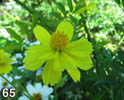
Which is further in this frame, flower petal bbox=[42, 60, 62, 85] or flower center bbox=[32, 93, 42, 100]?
flower center bbox=[32, 93, 42, 100]

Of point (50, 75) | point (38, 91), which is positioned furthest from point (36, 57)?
point (38, 91)

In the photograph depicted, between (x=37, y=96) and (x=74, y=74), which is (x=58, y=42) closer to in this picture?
(x=74, y=74)

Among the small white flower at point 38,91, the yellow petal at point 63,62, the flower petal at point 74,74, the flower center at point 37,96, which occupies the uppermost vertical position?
the yellow petal at point 63,62

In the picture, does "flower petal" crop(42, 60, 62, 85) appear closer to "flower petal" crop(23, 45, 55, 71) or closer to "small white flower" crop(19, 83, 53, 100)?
"flower petal" crop(23, 45, 55, 71)

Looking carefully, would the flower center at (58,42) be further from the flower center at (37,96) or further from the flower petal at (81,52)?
the flower center at (37,96)

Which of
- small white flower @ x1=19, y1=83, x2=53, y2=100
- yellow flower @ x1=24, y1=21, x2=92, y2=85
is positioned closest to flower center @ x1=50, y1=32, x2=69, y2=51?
yellow flower @ x1=24, y1=21, x2=92, y2=85

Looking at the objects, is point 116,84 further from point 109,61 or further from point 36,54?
point 36,54

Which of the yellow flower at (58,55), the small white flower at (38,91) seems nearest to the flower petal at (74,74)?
the yellow flower at (58,55)
